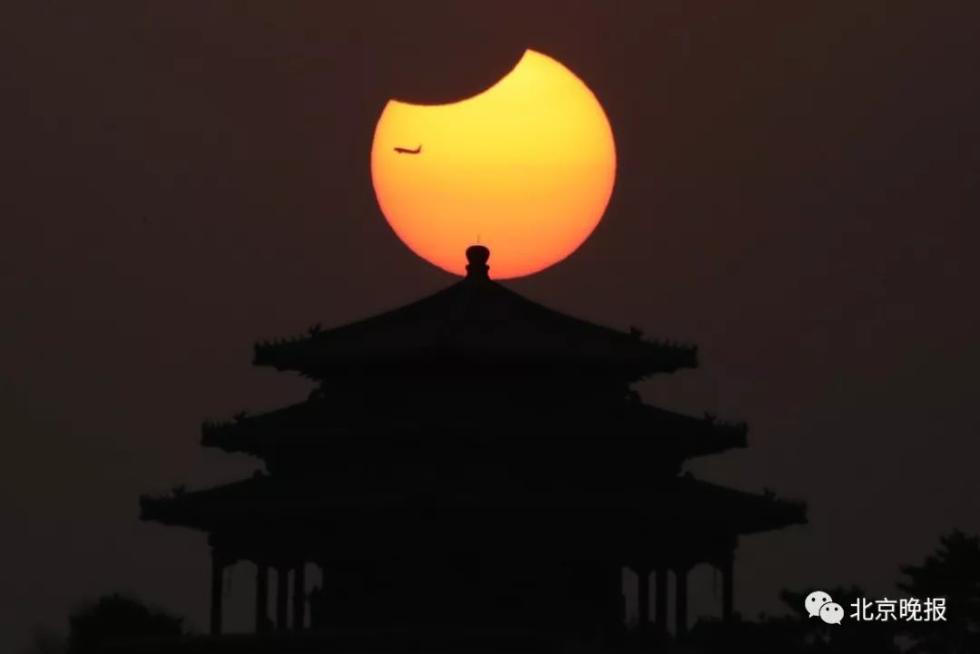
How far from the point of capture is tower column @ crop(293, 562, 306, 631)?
64.4 metres

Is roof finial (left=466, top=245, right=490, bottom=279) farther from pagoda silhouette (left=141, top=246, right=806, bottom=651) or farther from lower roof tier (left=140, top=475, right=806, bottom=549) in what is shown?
lower roof tier (left=140, top=475, right=806, bottom=549)

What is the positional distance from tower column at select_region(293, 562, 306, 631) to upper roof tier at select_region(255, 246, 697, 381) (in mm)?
3938

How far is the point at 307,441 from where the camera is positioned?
6425cm

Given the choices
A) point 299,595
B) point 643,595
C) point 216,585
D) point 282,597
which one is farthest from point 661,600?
point 216,585

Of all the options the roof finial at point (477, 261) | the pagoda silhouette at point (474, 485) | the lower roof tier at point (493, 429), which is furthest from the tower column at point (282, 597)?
the roof finial at point (477, 261)

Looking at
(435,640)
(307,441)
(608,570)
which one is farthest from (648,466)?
(435,640)

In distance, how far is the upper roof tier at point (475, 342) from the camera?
211 ft

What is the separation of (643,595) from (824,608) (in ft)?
13.2

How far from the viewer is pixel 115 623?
6750cm

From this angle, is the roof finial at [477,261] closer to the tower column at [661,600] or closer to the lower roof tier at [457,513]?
the lower roof tier at [457,513]

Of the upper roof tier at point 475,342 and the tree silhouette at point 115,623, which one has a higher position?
the upper roof tier at point 475,342

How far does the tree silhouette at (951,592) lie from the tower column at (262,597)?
13.2 m

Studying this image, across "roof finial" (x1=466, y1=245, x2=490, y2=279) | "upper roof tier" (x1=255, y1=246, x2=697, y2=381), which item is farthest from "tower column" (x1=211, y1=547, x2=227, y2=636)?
"roof finial" (x1=466, y1=245, x2=490, y2=279)

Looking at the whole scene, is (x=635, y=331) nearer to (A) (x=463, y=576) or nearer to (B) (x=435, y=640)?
(A) (x=463, y=576)
